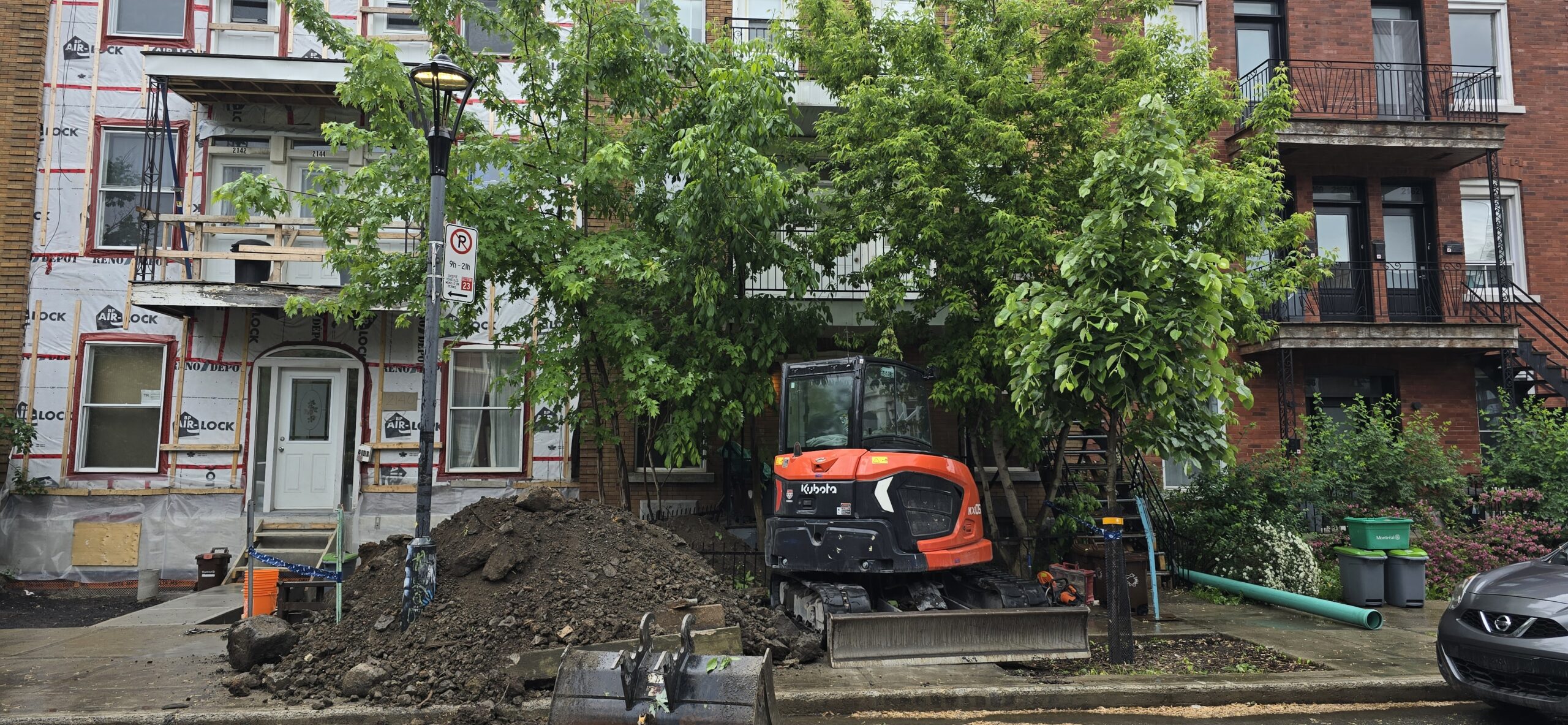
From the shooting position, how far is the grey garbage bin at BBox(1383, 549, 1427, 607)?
10.9m

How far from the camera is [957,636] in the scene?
314 inches

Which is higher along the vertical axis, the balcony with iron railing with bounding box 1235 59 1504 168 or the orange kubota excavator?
the balcony with iron railing with bounding box 1235 59 1504 168

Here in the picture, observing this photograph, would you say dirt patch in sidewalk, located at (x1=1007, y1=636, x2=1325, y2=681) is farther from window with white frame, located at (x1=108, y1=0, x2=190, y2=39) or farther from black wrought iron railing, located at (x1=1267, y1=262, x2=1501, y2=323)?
window with white frame, located at (x1=108, y1=0, x2=190, y2=39)

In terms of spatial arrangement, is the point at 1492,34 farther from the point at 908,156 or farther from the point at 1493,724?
the point at 1493,724

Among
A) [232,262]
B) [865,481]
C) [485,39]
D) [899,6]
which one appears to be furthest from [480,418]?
[899,6]

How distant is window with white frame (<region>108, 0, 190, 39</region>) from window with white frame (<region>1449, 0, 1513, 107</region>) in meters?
22.0

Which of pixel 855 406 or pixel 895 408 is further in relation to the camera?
pixel 895 408

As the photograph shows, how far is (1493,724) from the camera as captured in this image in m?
6.62

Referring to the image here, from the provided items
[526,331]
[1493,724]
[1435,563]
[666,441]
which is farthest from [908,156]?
[1435,563]

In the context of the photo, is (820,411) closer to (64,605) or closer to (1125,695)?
(1125,695)

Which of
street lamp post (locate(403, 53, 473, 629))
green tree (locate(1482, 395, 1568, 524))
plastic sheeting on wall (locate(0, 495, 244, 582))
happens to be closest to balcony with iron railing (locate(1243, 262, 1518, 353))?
green tree (locate(1482, 395, 1568, 524))

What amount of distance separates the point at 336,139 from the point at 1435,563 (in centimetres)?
1442

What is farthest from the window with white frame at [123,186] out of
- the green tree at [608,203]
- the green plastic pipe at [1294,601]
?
the green plastic pipe at [1294,601]

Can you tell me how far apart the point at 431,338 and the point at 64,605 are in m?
8.24
